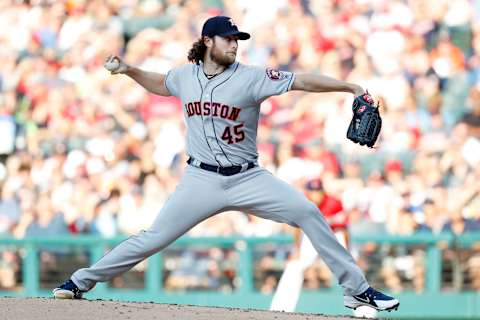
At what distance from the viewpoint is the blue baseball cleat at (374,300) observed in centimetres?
581

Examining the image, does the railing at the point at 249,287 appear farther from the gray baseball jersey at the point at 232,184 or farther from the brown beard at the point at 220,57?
the brown beard at the point at 220,57

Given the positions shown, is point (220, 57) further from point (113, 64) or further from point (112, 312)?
point (112, 312)

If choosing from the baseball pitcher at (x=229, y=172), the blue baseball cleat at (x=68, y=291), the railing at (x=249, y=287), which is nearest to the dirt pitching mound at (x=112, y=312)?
the blue baseball cleat at (x=68, y=291)

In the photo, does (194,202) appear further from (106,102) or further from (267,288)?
(106,102)

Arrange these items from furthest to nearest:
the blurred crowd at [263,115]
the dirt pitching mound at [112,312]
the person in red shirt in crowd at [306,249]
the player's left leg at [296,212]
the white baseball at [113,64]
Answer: the blurred crowd at [263,115] < the person in red shirt in crowd at [306,249] < the white baseball at [113,64] < the player's left leg at [296,212] < the dirt pitching mound at [112,312]

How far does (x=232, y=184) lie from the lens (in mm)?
5730

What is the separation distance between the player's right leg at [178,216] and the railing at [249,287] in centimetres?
495

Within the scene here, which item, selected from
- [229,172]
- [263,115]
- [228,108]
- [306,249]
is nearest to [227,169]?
[229,172]

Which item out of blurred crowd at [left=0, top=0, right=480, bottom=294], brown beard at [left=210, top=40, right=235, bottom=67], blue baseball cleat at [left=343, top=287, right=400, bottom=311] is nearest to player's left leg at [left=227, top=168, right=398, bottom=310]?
blue baseball cleat at [left=343, top=287, right=400, bottom=311]

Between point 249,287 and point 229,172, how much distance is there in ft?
17.5

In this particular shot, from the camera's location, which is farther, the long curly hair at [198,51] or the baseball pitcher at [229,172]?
the long curly hair at [198,51]

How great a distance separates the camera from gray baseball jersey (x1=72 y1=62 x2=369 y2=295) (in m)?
5.69

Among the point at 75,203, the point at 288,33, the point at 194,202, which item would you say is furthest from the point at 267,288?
the point at 194,202

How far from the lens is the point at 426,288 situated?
1070cm
